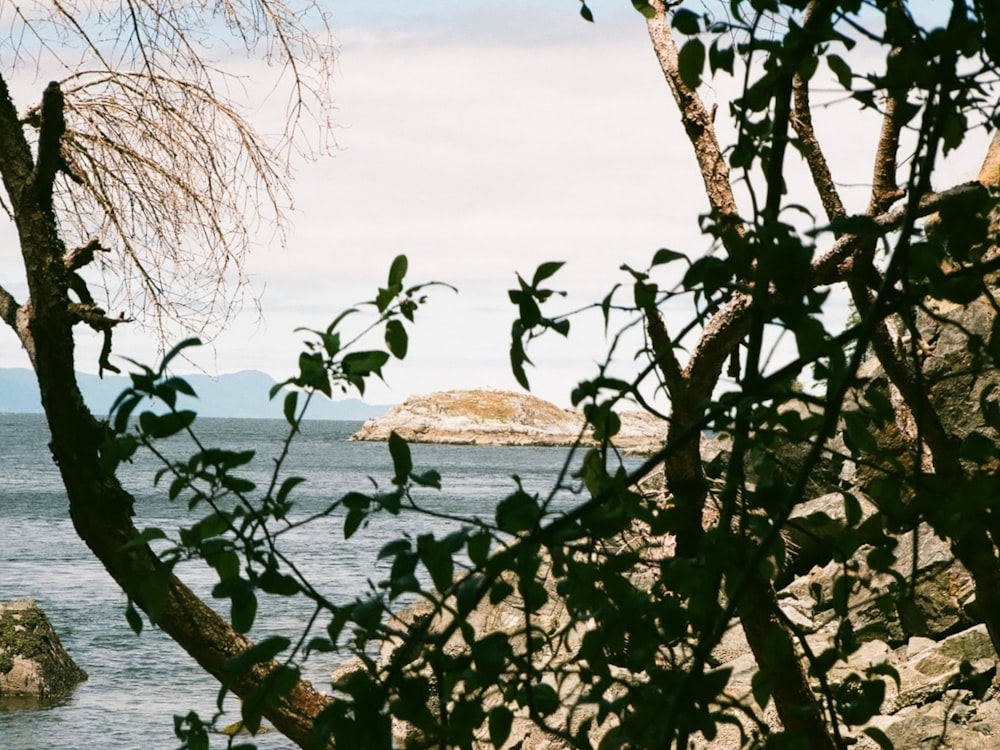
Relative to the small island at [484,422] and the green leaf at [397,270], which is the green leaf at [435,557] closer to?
the green leaf at [397,270]

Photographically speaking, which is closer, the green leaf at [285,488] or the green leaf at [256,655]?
the green leaf at [256,655]

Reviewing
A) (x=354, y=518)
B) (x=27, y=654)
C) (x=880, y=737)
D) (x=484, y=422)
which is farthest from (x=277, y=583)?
(x=484, y=422)

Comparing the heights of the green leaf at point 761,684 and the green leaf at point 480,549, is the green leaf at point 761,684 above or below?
below

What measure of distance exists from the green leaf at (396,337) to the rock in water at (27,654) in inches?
615

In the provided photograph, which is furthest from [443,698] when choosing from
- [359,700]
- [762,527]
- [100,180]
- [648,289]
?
[100,180]

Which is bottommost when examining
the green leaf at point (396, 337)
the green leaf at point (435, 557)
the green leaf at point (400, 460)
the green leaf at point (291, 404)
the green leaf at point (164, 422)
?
the green leaf at point (435, 557)

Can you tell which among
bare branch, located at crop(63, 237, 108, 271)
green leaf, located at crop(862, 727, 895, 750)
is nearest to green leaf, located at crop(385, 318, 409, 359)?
green leaf, located at crop(862, 727, 895, 750)

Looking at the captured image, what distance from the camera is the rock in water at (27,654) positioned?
15594 millimetres

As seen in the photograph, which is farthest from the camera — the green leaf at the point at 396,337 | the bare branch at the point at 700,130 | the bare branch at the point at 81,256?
the bare branch at the point at 700,130

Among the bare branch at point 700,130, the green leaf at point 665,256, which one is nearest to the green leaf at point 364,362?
the green leaf at point 665,256

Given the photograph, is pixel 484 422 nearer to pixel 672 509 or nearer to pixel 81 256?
pixel 81 256

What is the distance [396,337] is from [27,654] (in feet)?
54.0

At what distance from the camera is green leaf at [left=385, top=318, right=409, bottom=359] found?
4.99 feet

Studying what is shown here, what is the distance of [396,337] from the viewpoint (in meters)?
1.53
